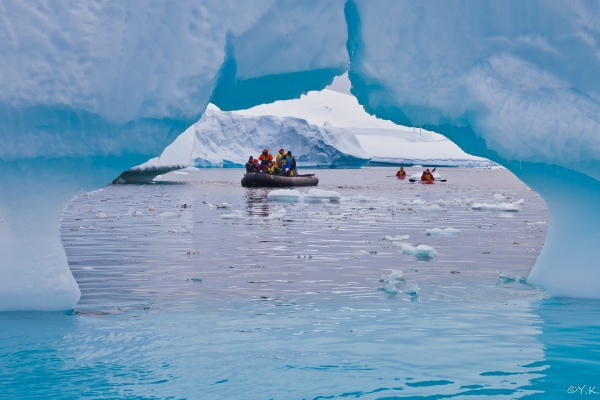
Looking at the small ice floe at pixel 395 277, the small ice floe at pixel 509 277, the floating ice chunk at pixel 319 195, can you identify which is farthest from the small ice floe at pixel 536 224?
the small ice floe at pixel 395 277

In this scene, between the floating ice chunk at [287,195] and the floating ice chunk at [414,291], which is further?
the floating ice chunk at [287,195]

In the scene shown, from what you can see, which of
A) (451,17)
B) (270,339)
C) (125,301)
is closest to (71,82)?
(125,301)

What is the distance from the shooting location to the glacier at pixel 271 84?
25.6ft

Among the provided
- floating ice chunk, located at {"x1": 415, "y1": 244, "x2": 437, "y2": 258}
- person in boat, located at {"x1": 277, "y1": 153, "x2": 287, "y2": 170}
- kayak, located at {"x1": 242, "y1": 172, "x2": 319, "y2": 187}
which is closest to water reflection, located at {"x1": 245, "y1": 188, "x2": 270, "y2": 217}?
kayak, located at {"x1": 242, "y1": 172, "x2": 319, "y2": 187}

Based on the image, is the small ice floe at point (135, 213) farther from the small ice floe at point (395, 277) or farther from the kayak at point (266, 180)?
the kayak at point (266, 180)

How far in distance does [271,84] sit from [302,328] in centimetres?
284

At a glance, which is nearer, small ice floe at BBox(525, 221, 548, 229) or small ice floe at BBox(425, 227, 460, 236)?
small ice floe at BBox(425, 227, 460, 236)

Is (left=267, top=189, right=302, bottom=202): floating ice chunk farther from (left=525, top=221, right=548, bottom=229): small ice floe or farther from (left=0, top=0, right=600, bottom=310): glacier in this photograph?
(left=0, top=0, right=600, bottom=310): glacier

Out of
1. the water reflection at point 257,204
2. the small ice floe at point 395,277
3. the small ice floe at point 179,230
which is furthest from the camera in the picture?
the water reflection at point 257,204

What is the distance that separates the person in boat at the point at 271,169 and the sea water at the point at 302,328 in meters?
18.1

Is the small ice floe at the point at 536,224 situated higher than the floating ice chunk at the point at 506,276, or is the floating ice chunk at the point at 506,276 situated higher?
the small ice floe at the point at 536,224

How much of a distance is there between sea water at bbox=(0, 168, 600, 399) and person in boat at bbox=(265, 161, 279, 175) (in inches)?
712

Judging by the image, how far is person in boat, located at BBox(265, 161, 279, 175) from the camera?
105 ft

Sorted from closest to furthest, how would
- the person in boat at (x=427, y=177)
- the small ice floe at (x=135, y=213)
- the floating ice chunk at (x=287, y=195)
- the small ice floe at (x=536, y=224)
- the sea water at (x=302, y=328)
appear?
the sea water at (x=302, y=328) < the small ice floe at (x=536, y=224) < the small ice floe at (x=135, y=213) < the floating ice chunk at (x=287, y=195) < the person in boat at (x=427, y=177)
